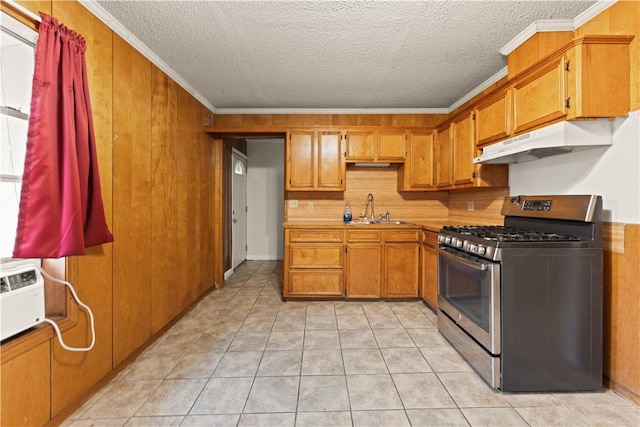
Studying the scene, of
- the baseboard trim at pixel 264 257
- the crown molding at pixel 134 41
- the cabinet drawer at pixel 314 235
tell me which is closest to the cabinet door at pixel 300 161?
the cabinet drawer at pixel 314 235

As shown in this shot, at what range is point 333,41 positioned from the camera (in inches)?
84.8

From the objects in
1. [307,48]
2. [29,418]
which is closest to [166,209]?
[29,418]

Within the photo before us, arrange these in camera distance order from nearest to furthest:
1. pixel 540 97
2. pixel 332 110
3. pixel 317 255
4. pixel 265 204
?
pixel 540 97, pixel 317 255, pixel 332 110, pixel 265 204

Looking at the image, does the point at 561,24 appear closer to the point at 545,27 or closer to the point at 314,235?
the point at 545,27

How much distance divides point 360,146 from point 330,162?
43cm

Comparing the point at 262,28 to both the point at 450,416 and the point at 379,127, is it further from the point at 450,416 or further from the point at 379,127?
the point at 450,416

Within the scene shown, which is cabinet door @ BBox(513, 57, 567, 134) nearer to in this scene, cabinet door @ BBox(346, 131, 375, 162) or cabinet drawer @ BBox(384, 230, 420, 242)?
cabinet drawer @ BBox(384, 230, 420, 242)

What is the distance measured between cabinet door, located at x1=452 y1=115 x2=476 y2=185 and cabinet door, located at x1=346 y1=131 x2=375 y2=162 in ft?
3.11

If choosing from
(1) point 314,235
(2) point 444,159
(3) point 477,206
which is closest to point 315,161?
(1) point 314,235

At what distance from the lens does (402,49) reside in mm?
2262

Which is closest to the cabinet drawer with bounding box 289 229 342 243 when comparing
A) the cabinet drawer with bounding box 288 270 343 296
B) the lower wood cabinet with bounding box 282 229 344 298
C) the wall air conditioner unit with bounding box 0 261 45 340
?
the lower wood cabinet with bounding box 282 229 344 298

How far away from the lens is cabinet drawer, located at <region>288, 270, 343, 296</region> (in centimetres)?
324

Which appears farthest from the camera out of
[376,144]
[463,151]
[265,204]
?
[265,204]

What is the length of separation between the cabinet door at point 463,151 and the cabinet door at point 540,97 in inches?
24.4
